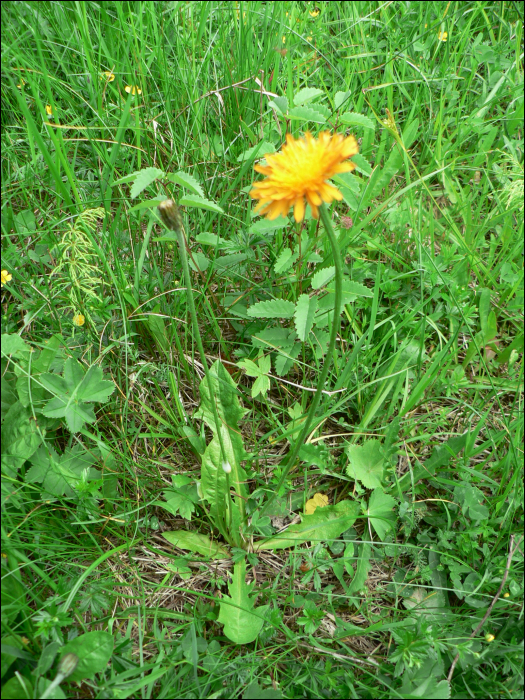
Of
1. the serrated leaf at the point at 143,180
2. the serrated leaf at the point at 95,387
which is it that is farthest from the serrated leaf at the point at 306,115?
the serrated leaf at the point at 95,387

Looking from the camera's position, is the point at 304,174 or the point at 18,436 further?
the point at 18,436

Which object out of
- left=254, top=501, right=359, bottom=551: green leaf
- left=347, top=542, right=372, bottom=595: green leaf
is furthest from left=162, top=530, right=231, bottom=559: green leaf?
left=347, top=542, right=372, bottom=595: green leaf

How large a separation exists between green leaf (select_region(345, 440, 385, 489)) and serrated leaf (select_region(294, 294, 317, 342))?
40cm

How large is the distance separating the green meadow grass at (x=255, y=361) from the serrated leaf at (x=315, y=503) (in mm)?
37

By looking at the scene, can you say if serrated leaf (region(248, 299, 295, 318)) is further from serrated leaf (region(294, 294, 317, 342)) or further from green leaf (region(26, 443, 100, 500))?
green leaf (region(26, 443, 100, 500))

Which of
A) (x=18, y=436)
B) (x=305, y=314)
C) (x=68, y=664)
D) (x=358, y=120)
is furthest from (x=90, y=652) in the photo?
(x=358, y=120)

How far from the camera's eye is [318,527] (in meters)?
1.50

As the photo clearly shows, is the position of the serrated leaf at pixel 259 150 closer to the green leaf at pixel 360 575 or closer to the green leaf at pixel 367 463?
the green leaf at pixel 367 463

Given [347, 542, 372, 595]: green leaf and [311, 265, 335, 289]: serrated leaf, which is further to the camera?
[311, 265, 335, 289]: serrated leaf

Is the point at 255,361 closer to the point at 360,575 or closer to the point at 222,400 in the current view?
the point at 222,400

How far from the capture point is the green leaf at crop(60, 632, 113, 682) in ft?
3.78

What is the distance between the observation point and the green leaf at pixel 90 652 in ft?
3.78

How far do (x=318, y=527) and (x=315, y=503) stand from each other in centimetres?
10

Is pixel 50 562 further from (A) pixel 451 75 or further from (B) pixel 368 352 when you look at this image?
(A) pixel 451 75
